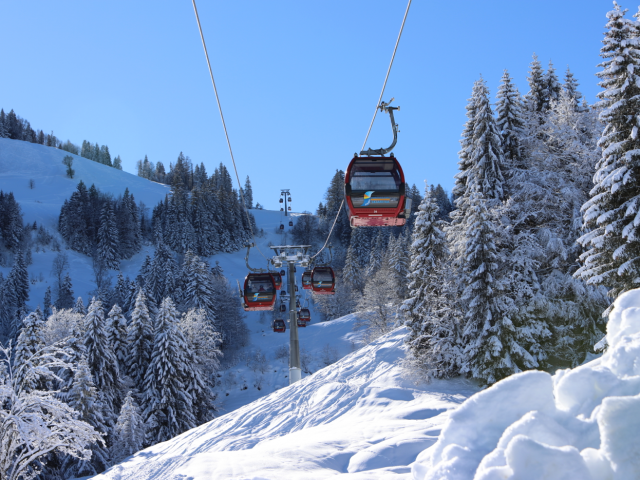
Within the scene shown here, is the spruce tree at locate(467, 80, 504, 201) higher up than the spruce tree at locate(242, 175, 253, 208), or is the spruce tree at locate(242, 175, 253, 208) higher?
the spruce tree at locate(242, 175, 253, 208)

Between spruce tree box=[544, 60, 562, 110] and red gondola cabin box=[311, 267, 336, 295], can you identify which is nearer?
red gondola cabin box=[311, 267, 336, 295]

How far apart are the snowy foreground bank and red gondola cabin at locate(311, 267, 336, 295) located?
553 cm

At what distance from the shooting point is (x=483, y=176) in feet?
82.6

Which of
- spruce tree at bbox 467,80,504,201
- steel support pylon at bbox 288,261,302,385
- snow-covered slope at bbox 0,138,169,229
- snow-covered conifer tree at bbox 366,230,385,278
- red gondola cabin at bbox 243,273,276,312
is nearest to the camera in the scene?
steel support pylon at bbox 288,261,302,385

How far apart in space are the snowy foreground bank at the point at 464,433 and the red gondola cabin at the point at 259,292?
5.23m

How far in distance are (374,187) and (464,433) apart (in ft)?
27.3

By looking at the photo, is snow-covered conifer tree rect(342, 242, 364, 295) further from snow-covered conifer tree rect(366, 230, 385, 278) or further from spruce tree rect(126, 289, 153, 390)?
spruce tree rect(126, 289, 153, 390)

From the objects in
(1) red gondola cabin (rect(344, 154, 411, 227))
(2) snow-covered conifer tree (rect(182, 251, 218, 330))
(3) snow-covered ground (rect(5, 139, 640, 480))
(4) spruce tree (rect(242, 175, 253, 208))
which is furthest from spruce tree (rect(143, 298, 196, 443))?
(4) spruce tree (rect(242, 175, 253, 208))

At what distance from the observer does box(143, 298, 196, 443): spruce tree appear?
108ft

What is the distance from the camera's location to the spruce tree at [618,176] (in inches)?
557

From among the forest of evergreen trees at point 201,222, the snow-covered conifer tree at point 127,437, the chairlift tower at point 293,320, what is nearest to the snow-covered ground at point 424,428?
the chairlift tower at point 293,320

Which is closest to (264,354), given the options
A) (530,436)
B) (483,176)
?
(483,176)

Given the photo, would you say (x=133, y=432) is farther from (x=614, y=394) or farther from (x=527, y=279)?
(x=614, y=394)

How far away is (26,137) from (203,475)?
7861 inches
